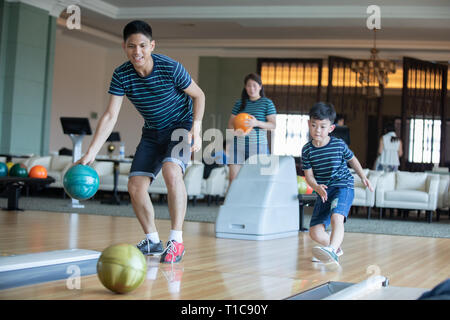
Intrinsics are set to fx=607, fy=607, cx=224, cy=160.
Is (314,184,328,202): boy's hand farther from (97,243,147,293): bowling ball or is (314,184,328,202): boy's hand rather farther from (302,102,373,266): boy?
(97,243,147,293): bowling ball

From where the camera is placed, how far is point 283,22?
11000mm

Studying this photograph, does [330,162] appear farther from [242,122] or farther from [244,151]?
[244,151]

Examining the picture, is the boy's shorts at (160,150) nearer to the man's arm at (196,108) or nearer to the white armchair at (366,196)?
the man's arm at (196,108)

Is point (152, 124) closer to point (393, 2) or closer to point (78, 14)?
point (393, 2)

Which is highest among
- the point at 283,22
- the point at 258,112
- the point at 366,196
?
the point at 283,22

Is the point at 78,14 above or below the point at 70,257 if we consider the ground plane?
above

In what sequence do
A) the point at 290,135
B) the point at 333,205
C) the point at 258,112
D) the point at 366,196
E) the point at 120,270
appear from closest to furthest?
the point at 120,270, the point at 333,205, the point at 258,112, the point at 366,196, the point at 290,135

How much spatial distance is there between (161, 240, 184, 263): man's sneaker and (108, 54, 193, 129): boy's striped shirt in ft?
2.20

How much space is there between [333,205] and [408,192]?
5.06 meters

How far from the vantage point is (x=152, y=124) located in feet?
11.4

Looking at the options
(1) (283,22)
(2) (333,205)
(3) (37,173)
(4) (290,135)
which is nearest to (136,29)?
(2) (333,205)

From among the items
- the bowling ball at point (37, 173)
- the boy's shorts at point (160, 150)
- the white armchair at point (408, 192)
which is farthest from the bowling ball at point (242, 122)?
the white armchair at point (408, 192)
